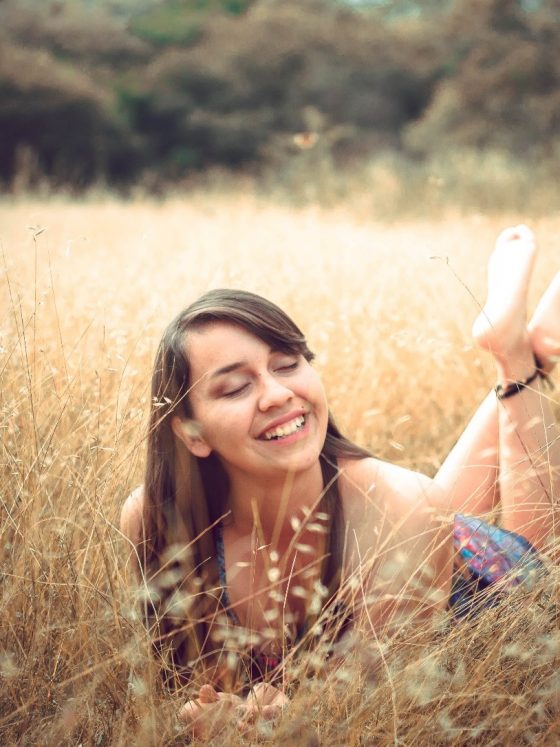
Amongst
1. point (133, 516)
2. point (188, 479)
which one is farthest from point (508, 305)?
point (133, 516)

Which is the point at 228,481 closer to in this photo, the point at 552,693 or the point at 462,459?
the point at 462,459

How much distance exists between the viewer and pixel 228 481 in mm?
1899

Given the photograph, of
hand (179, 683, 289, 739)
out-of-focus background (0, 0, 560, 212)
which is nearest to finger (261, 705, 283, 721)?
hand (179, 683, 289, 739)

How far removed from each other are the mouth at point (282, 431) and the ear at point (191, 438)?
0.14 meters

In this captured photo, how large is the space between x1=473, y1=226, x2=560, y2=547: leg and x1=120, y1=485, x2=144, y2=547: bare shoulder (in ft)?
2.70

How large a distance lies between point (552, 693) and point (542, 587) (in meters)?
0.25

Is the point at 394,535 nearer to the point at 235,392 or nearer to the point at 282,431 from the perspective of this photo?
the point at 282,431

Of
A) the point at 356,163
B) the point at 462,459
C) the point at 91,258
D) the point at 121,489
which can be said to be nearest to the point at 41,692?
the point at 121,489

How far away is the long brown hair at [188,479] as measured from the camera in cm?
175

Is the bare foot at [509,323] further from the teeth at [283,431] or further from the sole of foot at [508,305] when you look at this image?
the teeth at [283,431]

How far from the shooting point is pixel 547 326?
2.23 m

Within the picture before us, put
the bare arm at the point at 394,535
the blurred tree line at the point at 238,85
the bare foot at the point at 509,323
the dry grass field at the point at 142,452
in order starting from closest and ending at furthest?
the dry grass field at the point at 142,452
the bare arm at the point at 394,535
the bare foot at the point at 509,323
the blurred tree line at the point at 238,85

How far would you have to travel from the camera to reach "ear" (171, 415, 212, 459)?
171 cm

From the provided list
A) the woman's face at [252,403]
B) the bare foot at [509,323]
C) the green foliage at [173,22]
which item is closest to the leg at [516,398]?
the bare foot at [509,323]
